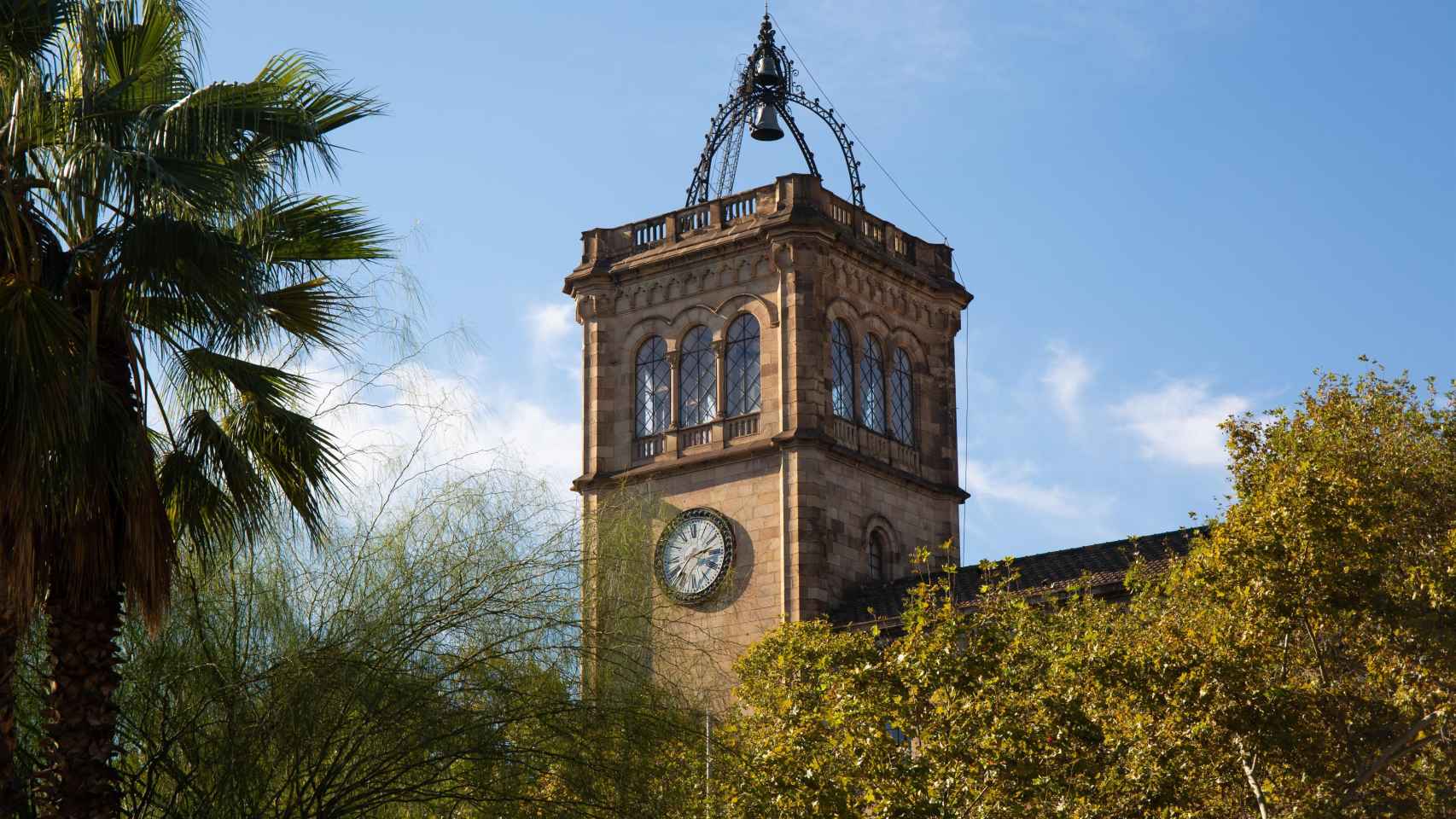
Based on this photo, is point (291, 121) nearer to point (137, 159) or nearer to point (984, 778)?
point (137, 159)

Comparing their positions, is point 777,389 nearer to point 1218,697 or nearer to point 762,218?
point 762,218

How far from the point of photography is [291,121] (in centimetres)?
1955

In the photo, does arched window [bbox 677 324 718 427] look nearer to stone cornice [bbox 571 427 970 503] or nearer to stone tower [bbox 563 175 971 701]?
stone tower [bbox 563 175 971 701]

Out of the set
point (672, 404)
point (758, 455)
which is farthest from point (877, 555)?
point (672, 404)

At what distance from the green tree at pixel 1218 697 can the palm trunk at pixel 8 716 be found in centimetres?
888

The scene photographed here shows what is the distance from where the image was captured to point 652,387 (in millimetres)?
53781

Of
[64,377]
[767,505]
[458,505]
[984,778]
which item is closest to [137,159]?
[64,377]

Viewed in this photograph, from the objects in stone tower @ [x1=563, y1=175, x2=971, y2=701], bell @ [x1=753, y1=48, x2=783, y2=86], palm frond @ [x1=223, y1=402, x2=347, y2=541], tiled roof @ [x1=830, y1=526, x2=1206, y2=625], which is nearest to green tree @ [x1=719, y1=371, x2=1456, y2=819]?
palm frond @ [x1=223, y1=402, x2=347, y2=541]

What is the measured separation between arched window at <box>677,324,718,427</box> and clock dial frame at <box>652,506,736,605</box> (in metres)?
2.39

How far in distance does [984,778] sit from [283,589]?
26.6 feet

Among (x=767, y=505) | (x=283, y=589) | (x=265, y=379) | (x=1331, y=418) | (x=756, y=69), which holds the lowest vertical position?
(x=283, y=589)

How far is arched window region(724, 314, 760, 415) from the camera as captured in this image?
171ft

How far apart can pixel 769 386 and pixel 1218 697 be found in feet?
88.4

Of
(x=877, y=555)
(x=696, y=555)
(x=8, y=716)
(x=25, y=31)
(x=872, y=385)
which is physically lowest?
(x=8, y=716)
